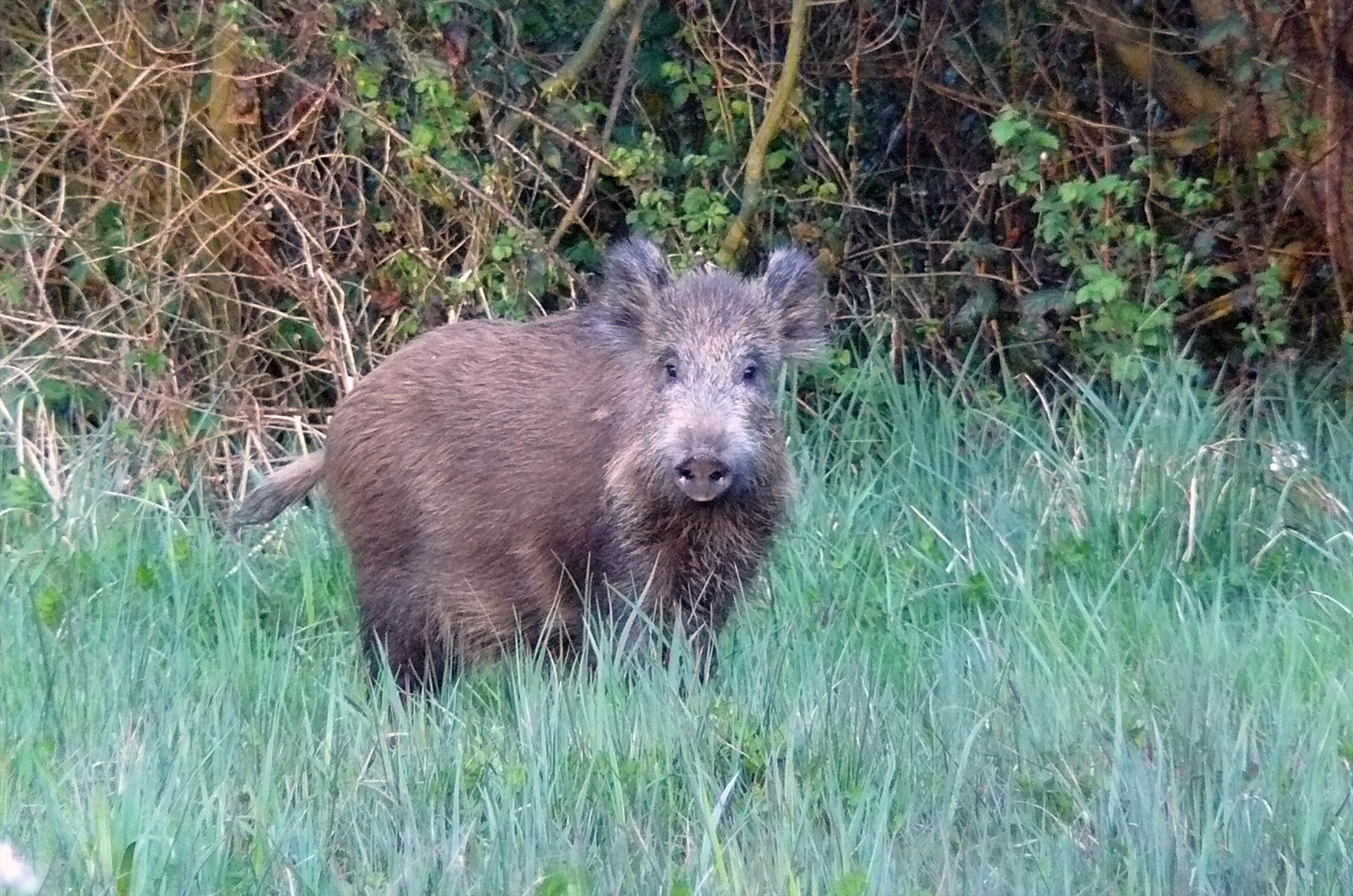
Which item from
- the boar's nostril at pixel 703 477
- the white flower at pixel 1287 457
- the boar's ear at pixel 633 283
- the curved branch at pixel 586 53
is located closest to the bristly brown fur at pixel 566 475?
the boar's ear at pixel 633 283

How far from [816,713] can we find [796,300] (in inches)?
66.7

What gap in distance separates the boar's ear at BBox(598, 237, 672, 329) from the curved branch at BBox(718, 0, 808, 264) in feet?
4.16

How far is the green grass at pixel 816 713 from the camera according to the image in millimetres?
2773

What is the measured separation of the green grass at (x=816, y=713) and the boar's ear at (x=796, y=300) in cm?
60

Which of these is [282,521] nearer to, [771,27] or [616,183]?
[616,183]

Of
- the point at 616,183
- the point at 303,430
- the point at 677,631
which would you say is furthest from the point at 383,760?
A: the point at 616,183

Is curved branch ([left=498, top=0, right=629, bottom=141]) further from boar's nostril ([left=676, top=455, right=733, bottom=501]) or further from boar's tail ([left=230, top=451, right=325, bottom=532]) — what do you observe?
boar's nostril ([left=676, top=455, right=733, bottom=501])

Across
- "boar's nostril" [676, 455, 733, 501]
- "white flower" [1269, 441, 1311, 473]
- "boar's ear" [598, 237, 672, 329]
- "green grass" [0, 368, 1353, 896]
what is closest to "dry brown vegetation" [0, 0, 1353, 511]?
"white flower" [1269, 441, 1311, 473]

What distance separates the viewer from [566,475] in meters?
4.49

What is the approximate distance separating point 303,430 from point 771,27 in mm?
2212

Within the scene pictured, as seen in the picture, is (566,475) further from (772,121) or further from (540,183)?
(540,183)

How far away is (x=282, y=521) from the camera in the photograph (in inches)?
218

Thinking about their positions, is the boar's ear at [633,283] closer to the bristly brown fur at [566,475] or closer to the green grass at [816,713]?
the bristly brown fur at [566,475]

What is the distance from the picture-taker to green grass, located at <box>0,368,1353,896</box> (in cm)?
277
